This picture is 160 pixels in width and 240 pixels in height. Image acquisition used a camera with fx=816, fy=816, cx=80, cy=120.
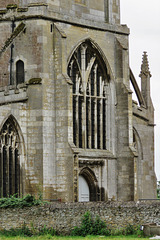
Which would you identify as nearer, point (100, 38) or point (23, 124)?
point (23, 124)

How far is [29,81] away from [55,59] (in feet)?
7.42

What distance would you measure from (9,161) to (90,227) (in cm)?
1177

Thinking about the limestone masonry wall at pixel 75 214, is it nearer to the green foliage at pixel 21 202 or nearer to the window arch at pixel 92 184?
the green foliage at pixel 21 202

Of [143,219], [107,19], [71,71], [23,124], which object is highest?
[107,19]

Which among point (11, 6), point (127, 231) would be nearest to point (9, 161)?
point (11, 6)

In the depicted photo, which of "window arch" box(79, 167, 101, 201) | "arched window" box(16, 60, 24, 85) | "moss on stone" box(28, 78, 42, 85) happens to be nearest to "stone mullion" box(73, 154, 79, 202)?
"window arch" box(79, 167, 101, 201)

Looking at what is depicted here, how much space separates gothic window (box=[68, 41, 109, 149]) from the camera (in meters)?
50.4

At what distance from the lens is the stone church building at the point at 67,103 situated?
46719mm

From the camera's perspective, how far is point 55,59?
158 feet

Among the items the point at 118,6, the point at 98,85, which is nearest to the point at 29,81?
the point at 98,85

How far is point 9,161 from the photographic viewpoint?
1828 inches

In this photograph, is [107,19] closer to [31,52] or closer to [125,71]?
[125,71]

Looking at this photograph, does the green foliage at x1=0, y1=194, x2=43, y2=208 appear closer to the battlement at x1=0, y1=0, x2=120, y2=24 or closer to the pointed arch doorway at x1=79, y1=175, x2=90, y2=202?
the pointed arch doorway at x1=79, y1=175, x2=90, y2=202

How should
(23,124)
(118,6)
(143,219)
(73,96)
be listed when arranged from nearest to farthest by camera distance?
(143,219), (23,124), (73,96), (118,6)
